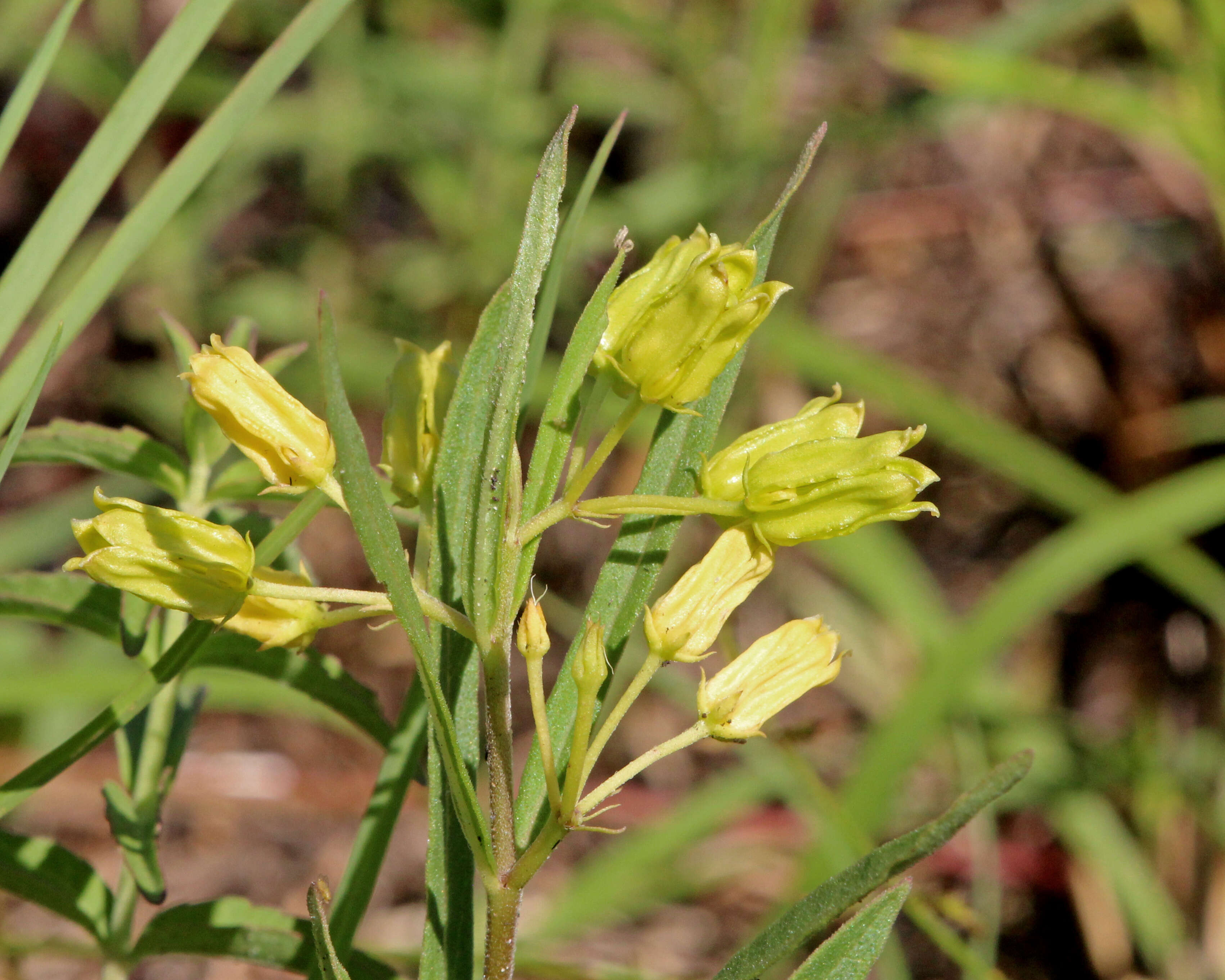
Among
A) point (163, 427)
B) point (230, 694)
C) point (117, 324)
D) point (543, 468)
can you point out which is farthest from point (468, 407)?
point (117, 324)

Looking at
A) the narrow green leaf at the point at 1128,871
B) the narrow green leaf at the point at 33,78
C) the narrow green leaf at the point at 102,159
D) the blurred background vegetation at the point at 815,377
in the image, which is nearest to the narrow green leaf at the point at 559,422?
the narrow green leaf at the point at 102,159

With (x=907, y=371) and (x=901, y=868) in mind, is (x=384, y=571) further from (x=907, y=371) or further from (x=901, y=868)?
(x=907, y=371)

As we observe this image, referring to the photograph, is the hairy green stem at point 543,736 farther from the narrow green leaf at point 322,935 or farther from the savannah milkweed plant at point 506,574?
the narrow green leaf at point 322,935

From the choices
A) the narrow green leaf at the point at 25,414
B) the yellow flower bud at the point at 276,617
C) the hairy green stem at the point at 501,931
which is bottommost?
the hairy green stem at the point at 501,931

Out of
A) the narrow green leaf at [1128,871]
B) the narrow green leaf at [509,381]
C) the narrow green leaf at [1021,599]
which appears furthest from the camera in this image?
the narrow green leaf at [1128,871]

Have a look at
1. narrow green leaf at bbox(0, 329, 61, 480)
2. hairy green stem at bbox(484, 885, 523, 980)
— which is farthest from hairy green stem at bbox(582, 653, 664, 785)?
narrow green leaf at bbox(0, 329, 61, 480)

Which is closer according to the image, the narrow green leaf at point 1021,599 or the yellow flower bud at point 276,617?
the yellow flower bud at point 276,617
